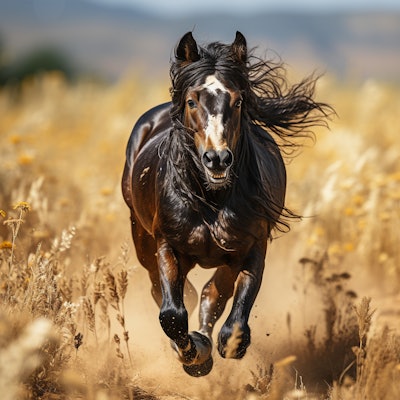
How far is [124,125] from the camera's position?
13.0 meters

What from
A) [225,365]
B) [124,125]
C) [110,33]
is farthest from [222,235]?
[110,33]

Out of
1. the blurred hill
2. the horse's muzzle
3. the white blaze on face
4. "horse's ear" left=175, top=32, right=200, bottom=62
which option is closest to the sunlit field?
the horse's muzzle

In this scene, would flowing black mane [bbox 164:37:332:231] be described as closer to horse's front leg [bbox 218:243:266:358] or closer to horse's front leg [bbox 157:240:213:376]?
horse's front leg [bbox 218:243:266:358]

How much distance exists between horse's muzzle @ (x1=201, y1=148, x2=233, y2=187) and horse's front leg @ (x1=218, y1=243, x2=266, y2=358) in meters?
0.83

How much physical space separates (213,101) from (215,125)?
0.17 m

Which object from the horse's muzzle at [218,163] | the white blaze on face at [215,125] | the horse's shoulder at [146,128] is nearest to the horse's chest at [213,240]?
the horse's muzzle at [218,163]

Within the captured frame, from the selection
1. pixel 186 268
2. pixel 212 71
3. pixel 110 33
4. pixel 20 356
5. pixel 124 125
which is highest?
pixel 110 33

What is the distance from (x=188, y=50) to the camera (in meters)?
5.15

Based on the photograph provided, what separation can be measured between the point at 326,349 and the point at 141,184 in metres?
1.92

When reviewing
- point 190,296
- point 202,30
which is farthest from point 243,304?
point 202,30

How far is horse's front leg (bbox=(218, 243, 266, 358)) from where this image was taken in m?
4.99

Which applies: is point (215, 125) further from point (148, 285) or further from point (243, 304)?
point (148, 285)

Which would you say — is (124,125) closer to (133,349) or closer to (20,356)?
(133,349)

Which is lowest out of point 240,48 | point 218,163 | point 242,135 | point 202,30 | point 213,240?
point 213,240
